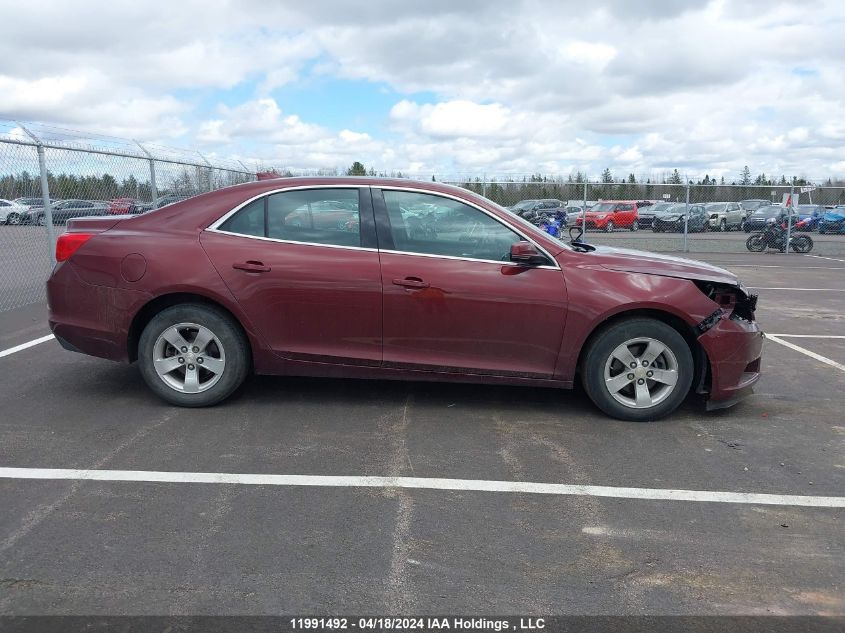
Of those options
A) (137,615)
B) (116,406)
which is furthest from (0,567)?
(116,406)

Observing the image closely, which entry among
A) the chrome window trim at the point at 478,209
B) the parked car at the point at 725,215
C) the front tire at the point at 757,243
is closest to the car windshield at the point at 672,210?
the parked car at the point at 725,215

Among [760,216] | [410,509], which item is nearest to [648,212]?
[760,216]

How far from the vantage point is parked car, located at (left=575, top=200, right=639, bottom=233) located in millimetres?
31734

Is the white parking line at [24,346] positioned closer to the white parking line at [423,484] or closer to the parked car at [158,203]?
the white parking line at [423,484]

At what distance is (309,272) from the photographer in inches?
198

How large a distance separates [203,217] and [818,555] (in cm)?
422

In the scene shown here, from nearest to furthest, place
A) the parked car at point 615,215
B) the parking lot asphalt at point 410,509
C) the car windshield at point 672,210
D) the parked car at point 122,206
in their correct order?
the parking lot asphalt at point 410,509 → the parked car at point 122,206 → the car windshield at point 672,210 → the parked car at point 615,215

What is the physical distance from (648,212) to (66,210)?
26.5 m

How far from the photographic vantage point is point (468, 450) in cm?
454

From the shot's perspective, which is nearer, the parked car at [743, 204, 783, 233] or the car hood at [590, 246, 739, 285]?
the car hood at [590, 246, 739, 285]

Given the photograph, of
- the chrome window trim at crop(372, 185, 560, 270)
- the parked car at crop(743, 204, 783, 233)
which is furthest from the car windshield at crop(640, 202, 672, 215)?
the chrome window trim at crop(372, 185, 560, 270)

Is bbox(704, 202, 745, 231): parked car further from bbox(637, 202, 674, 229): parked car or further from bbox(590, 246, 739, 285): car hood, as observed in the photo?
bbox(590, 246, 739, 285): car hood

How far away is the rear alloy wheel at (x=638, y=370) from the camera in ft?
16.4

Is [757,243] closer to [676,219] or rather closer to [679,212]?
[676,219]
